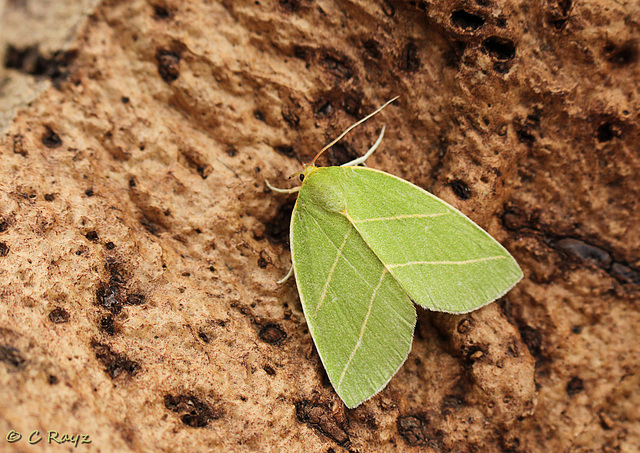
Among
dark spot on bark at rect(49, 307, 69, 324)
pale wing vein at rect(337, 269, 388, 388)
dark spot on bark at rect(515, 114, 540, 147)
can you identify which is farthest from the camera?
dark spot on bark at rect(515, 114, 540, 147)

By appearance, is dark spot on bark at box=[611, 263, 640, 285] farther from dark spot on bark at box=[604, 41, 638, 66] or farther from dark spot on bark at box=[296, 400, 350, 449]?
dark spot on bark at box=[296, 400, 350, 449]

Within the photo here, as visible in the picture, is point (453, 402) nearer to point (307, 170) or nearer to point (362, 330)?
point (362, 330)

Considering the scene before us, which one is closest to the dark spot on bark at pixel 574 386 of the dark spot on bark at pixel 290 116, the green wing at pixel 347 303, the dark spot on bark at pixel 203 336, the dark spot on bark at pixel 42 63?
the green wing at pixel 347 303

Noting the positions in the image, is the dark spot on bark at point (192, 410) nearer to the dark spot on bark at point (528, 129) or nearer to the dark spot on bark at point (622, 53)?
the dark spot on bark at point (528, 129)

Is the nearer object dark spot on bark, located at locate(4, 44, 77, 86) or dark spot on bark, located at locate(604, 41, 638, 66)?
dark spot on bark, located at locate(604, 41, 638, 66)

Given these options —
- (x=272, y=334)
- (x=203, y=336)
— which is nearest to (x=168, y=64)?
(x=203, y=336)

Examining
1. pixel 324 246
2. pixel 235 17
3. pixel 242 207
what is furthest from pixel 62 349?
pixel 235 17

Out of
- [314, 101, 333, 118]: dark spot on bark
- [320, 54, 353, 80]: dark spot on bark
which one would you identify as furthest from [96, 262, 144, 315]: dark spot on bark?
[320, 54, 353, 80]: dark spot on bark
